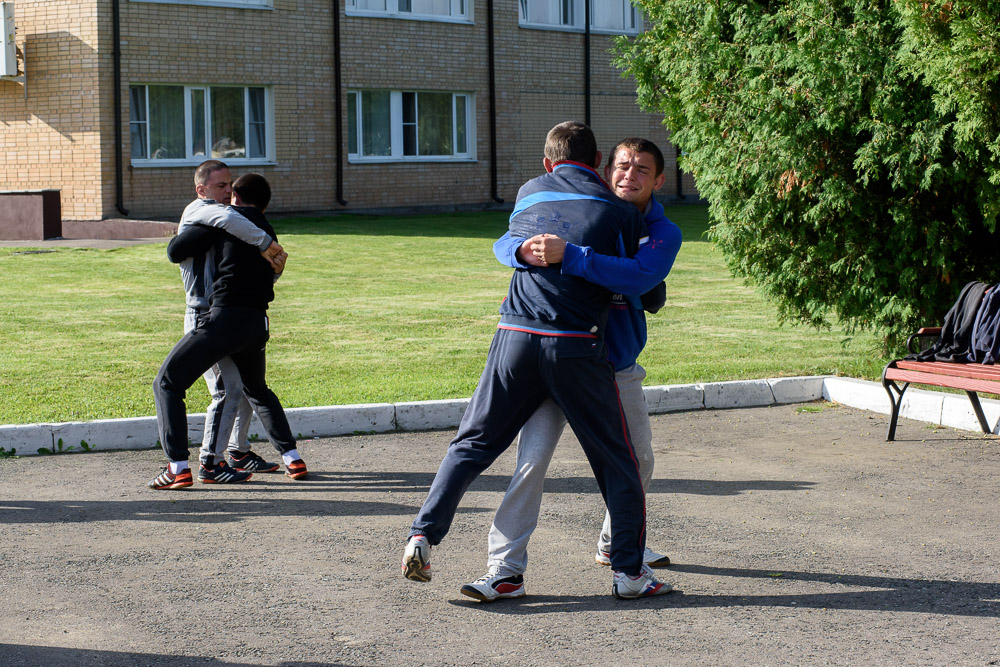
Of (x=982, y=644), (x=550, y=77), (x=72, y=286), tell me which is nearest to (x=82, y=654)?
(x=982, y=644)

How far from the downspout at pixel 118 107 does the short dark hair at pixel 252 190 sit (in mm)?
19236

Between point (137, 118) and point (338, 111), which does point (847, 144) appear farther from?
point (338, 111)

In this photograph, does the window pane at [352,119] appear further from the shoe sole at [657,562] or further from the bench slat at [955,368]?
the shoe sole at [657,562]

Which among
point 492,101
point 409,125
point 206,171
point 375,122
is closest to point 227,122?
point 375,122

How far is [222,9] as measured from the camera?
26.2 metres

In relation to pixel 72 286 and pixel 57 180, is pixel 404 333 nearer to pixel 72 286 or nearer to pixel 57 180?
pixel 72 286

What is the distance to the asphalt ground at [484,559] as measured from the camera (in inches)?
173

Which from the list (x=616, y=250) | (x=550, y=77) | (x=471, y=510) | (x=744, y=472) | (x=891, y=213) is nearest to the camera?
(x=616, y=250)

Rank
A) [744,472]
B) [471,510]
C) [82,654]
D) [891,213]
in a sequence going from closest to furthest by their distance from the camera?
[82,654] < [471,510] < [744,472] < [891,213]

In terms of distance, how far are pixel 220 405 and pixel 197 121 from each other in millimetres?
20624

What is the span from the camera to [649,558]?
5.30m

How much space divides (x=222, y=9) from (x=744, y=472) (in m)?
21.6

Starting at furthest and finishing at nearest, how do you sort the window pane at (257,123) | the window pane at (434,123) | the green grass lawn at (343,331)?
the window pane at (434,123) → the window pane at (257,123) → the green grass lawn at (343,331)

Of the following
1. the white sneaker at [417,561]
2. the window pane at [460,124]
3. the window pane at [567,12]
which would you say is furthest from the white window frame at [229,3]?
the white sneaker at [417,561]
